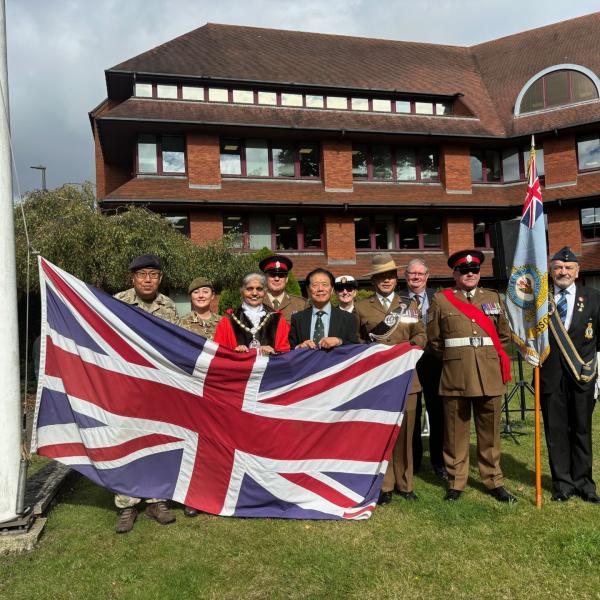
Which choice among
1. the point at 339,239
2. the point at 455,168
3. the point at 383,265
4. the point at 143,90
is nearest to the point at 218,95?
the point at 143,90

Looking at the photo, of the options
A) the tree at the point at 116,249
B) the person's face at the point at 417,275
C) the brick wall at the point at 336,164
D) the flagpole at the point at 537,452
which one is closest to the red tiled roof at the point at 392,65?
the brick wall at the point at 336,164

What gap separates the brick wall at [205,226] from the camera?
71.4 feet

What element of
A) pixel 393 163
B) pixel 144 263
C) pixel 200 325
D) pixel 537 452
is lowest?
pixel 537 452

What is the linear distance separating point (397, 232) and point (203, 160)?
9224 mm

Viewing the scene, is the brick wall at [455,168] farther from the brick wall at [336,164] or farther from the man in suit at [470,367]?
the man in suit at [470,367]

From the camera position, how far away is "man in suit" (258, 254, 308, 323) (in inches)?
225

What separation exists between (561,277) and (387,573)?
3.07 metres

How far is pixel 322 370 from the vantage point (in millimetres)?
4859

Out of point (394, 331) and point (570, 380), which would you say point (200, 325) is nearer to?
point (394, 331)

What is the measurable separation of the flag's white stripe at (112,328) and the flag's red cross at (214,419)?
0.11 feet

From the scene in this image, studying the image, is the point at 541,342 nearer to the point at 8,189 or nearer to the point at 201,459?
the point at 201,459

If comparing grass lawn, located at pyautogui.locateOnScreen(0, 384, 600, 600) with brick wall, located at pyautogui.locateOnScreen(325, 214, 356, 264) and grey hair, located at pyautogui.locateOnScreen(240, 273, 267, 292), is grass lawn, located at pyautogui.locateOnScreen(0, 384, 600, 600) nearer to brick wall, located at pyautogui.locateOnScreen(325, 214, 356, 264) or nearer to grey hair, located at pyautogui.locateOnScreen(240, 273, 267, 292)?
grey hair, located at pyautogui.locateOnScreen(240, 273, 267, 292)

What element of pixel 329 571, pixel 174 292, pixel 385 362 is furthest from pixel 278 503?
pixel 174 292

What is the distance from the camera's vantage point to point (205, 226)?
2184 centimetres
